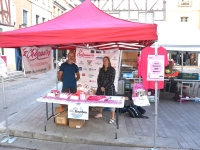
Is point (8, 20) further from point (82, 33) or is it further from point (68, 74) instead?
point (82, 33)

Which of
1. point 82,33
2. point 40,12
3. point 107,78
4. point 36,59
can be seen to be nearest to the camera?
point 82,33

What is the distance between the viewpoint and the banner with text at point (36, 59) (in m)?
4.88

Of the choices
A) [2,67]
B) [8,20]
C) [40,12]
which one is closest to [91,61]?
[2,67]

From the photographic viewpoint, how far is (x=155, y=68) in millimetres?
3680

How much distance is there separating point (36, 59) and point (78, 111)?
6.27 ft

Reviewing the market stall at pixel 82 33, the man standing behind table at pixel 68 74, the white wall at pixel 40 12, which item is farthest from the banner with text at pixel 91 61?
the white wall at pixel 40 12

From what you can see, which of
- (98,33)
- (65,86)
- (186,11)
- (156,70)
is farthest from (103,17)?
(186,11)

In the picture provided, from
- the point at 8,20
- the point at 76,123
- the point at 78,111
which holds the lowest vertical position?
the point at 76,123

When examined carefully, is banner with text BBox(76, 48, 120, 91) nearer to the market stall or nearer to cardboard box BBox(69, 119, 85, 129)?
cardboard box BBox(69, 119, 85, 129)

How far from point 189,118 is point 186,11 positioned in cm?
2329

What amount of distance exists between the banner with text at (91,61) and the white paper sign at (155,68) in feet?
9.31

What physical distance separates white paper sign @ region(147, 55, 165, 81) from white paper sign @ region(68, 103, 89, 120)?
146 centimetres

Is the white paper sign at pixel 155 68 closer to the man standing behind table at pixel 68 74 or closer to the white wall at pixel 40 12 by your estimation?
the man standing behind table at pixel 68 74

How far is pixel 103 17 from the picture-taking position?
4285mm
